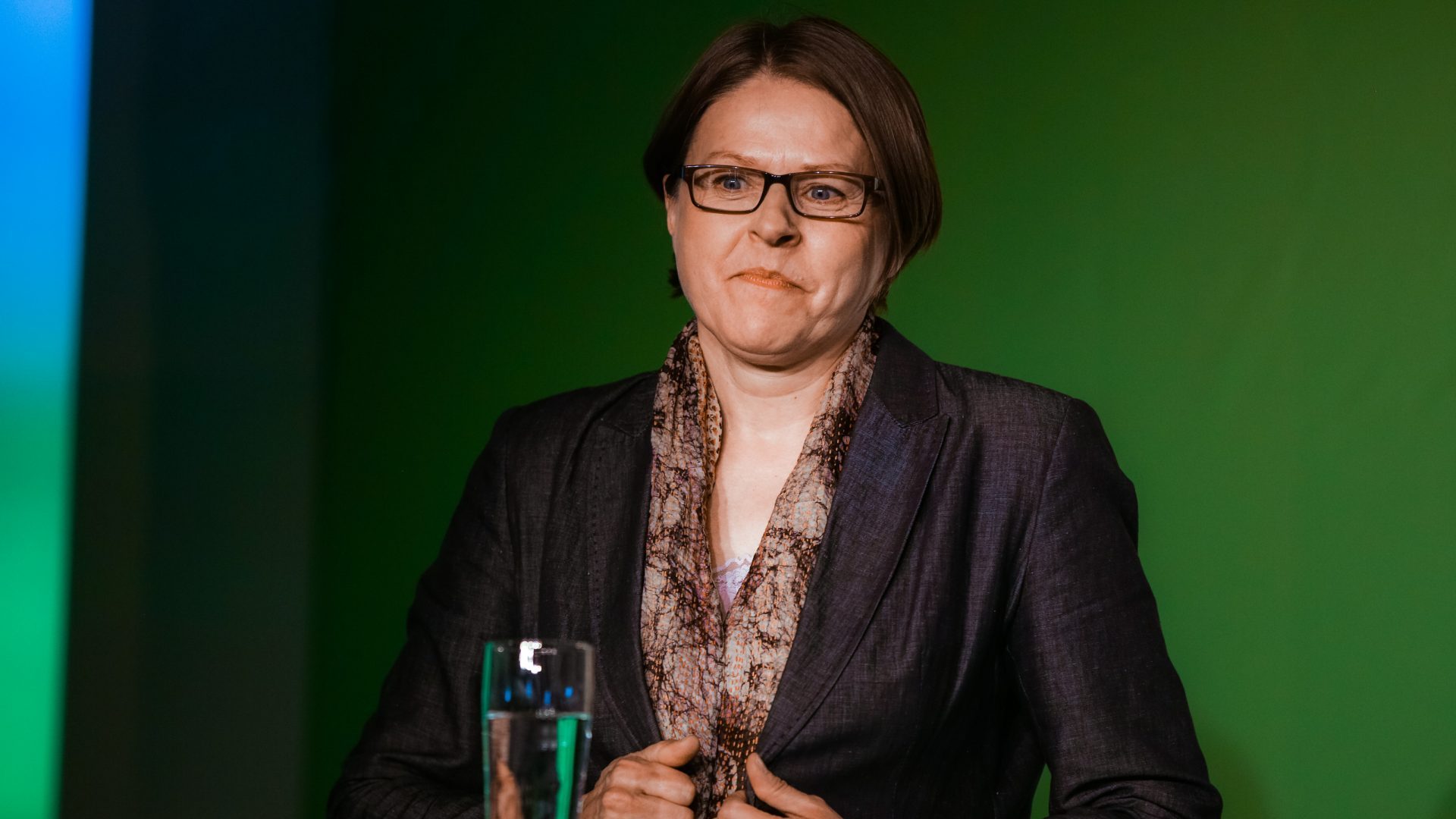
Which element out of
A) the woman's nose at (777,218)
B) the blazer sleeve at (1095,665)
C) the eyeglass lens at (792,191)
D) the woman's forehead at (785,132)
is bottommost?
the blazer sleeve at (1095,665)

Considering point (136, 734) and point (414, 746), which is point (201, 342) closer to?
point (136, 734)

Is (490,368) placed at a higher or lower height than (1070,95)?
lower

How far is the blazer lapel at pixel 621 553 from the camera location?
5.56 feet

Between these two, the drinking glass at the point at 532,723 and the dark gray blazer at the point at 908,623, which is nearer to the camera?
the drinking glass at the point at 532,723

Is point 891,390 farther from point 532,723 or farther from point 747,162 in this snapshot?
point 532,723

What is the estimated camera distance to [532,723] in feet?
3.45

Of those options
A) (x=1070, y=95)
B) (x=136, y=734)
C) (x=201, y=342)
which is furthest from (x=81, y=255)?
(x=1070, y=95)

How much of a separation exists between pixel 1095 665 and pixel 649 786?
0.51 metres

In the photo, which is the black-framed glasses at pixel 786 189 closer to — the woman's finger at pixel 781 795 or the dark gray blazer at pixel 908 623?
the dark gray blazer at pixel 908 623

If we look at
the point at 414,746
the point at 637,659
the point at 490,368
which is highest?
the point at 490,368

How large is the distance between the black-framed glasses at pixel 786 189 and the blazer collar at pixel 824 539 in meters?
0.23

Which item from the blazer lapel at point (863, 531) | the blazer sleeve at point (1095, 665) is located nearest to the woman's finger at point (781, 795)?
the blazer lapel at point (863, 531)

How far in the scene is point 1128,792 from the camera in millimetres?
1583

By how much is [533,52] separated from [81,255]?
117 centimetres
